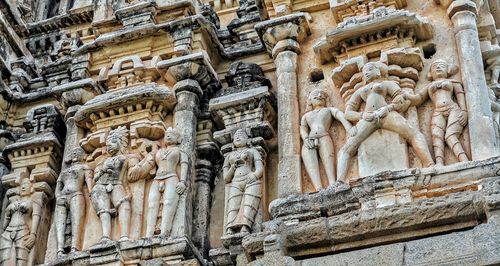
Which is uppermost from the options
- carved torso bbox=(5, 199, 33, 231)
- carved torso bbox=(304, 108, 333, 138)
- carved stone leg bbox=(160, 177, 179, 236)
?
carved torso bbox=(304, 108, 333, 138)

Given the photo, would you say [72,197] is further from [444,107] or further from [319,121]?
[444,107]

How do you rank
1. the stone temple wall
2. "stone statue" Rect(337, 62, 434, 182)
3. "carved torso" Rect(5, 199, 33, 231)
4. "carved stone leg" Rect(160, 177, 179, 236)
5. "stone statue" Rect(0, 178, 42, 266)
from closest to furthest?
the stone temple wall → "stone statue" Rect(337, 62, 434, 182) → "carved stone leg" Rect(160, 177, 179, 236) → "stone statue" Rect(0, 178, 42, 266) → "carved torso" Rect(5, 199, 33, 231)

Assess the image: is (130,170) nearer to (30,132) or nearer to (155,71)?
(155,71)

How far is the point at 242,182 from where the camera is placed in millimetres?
10555

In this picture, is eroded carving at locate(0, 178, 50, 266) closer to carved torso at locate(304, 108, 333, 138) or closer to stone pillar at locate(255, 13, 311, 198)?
stone pillar at locate(255, 13, 311, 198)

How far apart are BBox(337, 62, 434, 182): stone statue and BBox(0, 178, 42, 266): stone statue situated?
4355 millimetres

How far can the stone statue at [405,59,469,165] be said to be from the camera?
31.2 ft

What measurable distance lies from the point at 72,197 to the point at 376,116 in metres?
3.98

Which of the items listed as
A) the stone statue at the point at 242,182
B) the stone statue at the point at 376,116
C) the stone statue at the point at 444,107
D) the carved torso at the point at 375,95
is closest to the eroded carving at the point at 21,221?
the stone statue at the point at 242,182

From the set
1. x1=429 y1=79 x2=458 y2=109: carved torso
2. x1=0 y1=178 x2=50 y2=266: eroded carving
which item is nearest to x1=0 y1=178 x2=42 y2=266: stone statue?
x1=0 y1=178 x2=50 y2=266: eroded carving

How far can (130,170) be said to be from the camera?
11.0m

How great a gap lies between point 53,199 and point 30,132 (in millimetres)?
1166

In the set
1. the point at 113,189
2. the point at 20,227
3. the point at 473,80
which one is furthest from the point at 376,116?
the point at 20,227

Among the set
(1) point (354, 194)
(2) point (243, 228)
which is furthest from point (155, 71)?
(1) point (354, 194)
